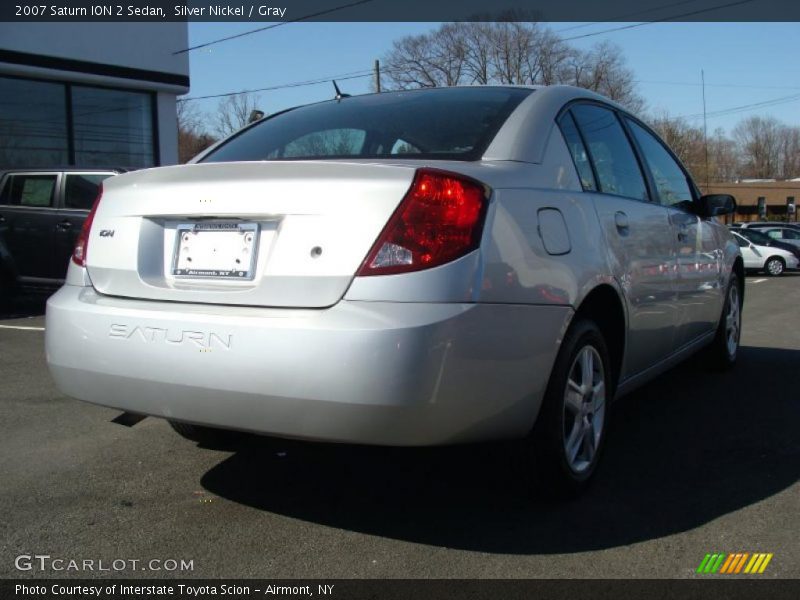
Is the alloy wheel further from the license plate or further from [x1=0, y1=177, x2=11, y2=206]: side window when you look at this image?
[x1=0, y1=177, x2=11, y2=206]: side window

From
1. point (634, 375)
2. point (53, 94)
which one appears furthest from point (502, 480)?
point (53, 94)

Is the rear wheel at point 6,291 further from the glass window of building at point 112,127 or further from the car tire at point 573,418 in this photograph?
the car tire at point 573,418

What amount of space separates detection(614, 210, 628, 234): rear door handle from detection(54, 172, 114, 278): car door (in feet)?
23.0

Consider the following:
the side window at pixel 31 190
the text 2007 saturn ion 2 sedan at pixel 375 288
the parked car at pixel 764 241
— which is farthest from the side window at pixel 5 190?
the parked car at pixel 764 241

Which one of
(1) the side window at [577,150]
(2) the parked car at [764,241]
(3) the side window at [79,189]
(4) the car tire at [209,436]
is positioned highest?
(3) the side window at [79,189]

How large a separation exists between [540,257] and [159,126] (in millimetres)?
15071

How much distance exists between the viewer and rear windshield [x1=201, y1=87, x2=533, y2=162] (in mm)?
3227

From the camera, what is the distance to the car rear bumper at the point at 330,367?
Answer: 250 centimetres

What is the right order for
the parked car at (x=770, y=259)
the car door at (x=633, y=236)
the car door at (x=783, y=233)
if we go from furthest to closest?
the car door at (x=783, y=233), the parked car at (x=770, y=259), the car door at (x=633, y=236)

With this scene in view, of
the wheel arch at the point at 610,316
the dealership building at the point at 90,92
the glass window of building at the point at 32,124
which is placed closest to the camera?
the wheel arch at the point at 610,316

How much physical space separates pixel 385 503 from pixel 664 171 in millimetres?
2631

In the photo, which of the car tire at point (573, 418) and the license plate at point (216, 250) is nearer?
the license plate at point (216, 250)

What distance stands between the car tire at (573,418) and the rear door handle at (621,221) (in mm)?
495

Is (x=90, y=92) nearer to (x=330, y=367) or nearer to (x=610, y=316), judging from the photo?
(x=610, y=316)
